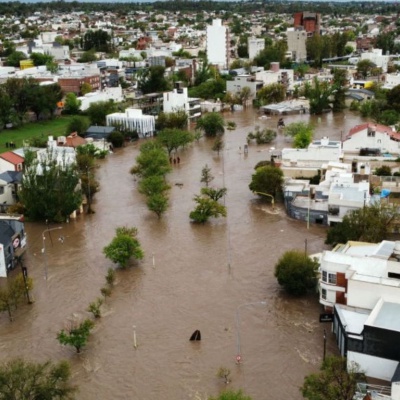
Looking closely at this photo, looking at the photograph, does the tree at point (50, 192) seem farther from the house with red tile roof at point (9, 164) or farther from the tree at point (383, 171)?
the tree at point (383, 171)

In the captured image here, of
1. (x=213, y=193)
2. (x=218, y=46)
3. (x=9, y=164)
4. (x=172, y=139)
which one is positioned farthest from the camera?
(x=218, y=46)

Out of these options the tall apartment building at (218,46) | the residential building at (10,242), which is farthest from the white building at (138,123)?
the tall apartment building at (218,46)

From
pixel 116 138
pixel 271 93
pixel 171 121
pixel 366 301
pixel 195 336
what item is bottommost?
pixel 271 93

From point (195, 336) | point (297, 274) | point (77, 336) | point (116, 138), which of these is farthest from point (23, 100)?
point (195, 336)

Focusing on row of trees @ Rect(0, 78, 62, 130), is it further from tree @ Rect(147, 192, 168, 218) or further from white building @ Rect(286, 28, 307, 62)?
white building @ Rect(286, 28, 307, 62)

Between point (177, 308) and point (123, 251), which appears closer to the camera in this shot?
point (177, 308)

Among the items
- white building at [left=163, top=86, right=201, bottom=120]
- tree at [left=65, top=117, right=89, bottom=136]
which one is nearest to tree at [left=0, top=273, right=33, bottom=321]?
tree at [left=65, top=117, right=89, bottom=136]

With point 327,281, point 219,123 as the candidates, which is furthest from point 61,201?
point 219,123

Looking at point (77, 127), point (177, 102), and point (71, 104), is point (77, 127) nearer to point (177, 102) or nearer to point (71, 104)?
point (71, 104)
